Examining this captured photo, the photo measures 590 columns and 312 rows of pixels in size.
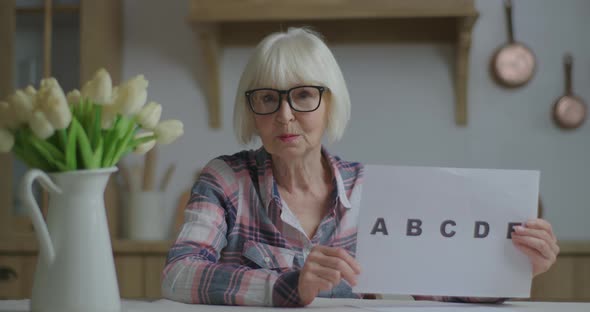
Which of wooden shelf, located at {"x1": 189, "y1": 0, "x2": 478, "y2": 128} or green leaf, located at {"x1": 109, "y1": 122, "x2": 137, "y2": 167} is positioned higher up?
wooden shelf, located at {"x1": 189, "y1": 0, "x2": 478, "y2": 128}

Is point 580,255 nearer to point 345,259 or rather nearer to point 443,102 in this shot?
point 443,102

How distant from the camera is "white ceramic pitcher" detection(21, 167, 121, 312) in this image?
3.02ft

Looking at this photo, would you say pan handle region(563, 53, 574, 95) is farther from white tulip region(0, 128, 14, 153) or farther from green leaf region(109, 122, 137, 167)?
white tulip region(0, 128, 14, 153)

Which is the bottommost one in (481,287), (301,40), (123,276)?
(123,276)

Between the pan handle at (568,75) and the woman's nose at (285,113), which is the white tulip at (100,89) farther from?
the pan handle at (568,75)

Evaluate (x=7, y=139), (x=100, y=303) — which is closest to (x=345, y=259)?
(x=100, y=303)

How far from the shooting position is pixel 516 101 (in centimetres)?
283

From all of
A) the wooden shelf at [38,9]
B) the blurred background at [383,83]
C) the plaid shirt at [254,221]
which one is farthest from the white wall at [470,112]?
the plaid shirt at [254,221]

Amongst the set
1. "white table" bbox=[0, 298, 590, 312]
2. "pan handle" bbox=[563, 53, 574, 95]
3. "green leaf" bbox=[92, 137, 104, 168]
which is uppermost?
"pan handle" bbox=[563, 53, 574, 95]

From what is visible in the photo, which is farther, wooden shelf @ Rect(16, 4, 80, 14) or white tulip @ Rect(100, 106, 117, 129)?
wooden shelf @ Rect(16, 4, 80, 14)

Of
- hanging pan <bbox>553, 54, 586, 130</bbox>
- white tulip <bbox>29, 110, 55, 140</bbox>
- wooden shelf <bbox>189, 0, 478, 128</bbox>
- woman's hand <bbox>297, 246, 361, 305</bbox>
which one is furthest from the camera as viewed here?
hanging pan <bbox>553, 54, 586, 130</bbox>

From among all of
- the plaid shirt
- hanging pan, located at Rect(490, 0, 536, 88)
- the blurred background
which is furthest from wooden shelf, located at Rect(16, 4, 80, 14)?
hanging pan, located at Rect(490, 0, 536, 88)

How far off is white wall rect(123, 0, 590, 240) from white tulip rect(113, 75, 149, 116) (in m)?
1.98

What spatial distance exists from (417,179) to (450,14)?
1.52 meters
